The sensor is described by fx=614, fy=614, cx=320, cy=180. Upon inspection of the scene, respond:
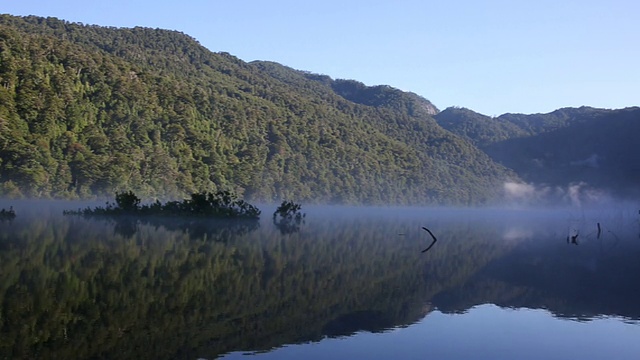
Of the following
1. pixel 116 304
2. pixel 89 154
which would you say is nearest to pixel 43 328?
pixel 116 304

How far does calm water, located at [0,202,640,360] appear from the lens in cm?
1362

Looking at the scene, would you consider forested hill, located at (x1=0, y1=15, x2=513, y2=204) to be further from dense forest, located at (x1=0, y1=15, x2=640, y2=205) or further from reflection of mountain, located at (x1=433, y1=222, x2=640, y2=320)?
reflection of mountain, located at (x1=433, y1=222, x2=640, y2=320)

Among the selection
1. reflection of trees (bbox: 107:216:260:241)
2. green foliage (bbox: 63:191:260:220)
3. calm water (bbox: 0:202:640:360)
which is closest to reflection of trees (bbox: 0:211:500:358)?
calm water (bbox: 0:202:640:360)

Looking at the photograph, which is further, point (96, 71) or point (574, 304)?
point (96, 71)

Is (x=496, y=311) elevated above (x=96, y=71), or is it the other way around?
(x=96, y=71)

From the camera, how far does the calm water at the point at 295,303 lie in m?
13.6

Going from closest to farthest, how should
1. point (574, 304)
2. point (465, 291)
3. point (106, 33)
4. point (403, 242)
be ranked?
point (574, 304) < point (465, 291) < point (403, 242) < point (106, 33)

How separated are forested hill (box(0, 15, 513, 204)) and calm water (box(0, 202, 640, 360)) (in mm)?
55922

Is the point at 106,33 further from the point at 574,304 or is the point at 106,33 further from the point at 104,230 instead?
the point at 574,304

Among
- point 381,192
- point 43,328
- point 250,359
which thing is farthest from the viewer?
point 381,192

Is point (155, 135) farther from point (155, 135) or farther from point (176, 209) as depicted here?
point (176, 209)

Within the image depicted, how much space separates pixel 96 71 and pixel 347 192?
72.9m

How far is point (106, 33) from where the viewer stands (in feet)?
629

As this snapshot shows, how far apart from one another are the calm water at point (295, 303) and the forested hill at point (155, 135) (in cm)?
5592
